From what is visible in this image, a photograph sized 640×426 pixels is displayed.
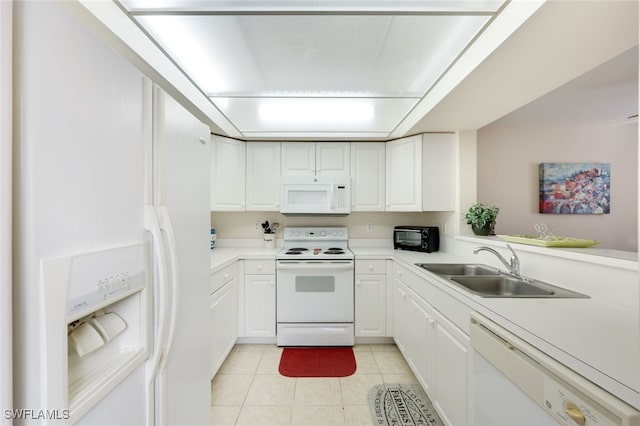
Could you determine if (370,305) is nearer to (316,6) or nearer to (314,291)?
(314,291)

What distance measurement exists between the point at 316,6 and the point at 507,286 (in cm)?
196

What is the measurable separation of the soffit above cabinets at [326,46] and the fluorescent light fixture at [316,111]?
0.02 meters

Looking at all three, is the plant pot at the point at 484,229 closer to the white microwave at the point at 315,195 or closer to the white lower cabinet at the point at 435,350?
the white lower cabinet at the point at 435,350

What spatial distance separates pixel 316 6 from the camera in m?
1.05

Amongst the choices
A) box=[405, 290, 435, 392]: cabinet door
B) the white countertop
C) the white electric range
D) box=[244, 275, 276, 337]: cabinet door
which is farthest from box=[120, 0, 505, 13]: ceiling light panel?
box=[244, 275, 276, 337]: cabinet door

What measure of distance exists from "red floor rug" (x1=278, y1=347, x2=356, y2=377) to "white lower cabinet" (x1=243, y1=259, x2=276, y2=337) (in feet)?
1.02

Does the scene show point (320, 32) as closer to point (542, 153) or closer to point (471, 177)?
point (471, 177)

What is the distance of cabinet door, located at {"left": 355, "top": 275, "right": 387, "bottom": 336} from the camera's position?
2.53 m

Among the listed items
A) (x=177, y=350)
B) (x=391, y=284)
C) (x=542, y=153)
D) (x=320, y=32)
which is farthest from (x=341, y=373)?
(x=542, y=153)

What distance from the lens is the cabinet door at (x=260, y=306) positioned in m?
2.52

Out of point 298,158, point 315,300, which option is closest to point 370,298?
point 315,300

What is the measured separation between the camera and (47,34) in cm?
52

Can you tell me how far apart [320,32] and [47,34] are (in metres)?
1.01

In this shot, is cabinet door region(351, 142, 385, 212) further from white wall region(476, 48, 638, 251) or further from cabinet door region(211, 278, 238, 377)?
cabinet door region(211, 278, 238, 377)
